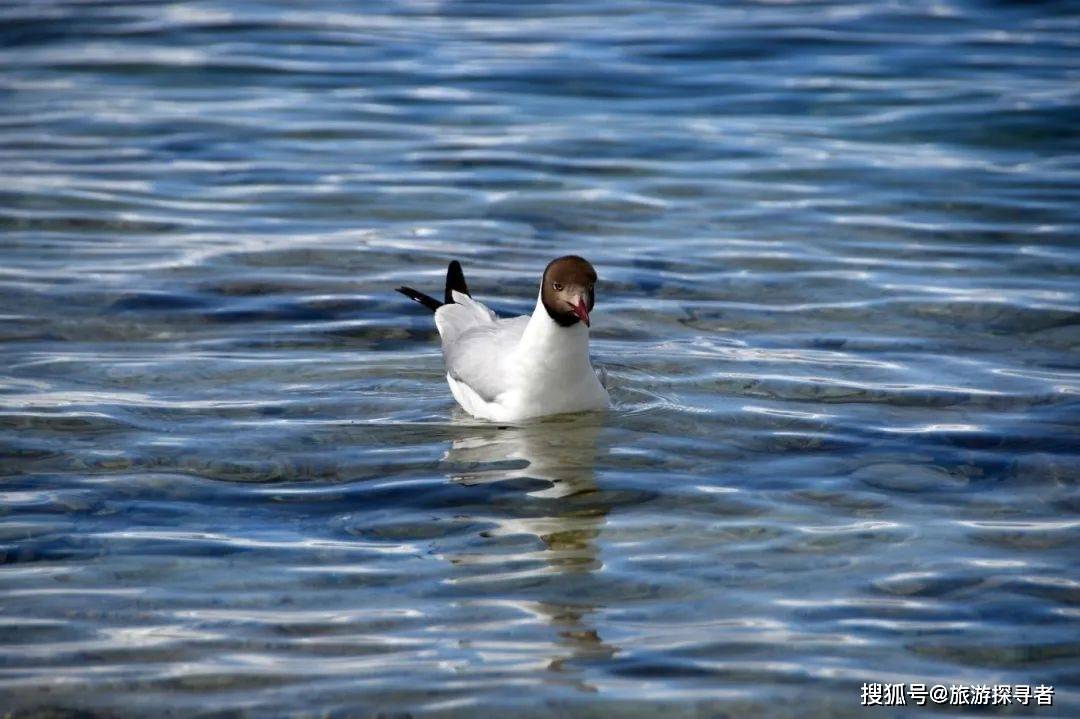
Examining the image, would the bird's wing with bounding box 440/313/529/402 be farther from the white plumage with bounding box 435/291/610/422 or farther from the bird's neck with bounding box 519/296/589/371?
the bird's neck with bounding box 519/296/589/371

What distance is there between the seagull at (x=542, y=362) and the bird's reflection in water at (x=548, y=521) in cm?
10

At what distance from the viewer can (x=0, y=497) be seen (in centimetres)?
732

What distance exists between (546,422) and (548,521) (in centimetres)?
131

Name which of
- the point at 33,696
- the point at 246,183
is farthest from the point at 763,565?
the point at 246,183

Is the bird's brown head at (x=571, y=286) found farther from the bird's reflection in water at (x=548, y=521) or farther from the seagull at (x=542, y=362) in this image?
the bird's reflection in water at (x=548, y=521)

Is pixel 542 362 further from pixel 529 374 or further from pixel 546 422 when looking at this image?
pixel 546 422

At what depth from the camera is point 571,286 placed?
7.97 metres

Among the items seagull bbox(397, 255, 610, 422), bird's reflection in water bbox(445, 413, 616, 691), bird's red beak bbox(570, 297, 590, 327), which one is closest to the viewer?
bird's reflection in water bbox(445, 413, 616, 691)

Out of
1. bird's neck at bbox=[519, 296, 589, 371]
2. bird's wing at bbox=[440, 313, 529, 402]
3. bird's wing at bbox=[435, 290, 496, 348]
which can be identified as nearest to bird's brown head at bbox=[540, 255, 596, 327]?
bird's neck at bbox=[519, 296, 589, 371]

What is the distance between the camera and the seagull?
7.99 meters

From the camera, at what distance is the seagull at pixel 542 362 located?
26.2 feet

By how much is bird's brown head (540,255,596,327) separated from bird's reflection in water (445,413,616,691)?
2.10 ft

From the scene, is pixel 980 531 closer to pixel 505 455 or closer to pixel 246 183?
pixel 505 455

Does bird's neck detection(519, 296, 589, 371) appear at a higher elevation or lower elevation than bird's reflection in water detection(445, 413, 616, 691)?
higher
